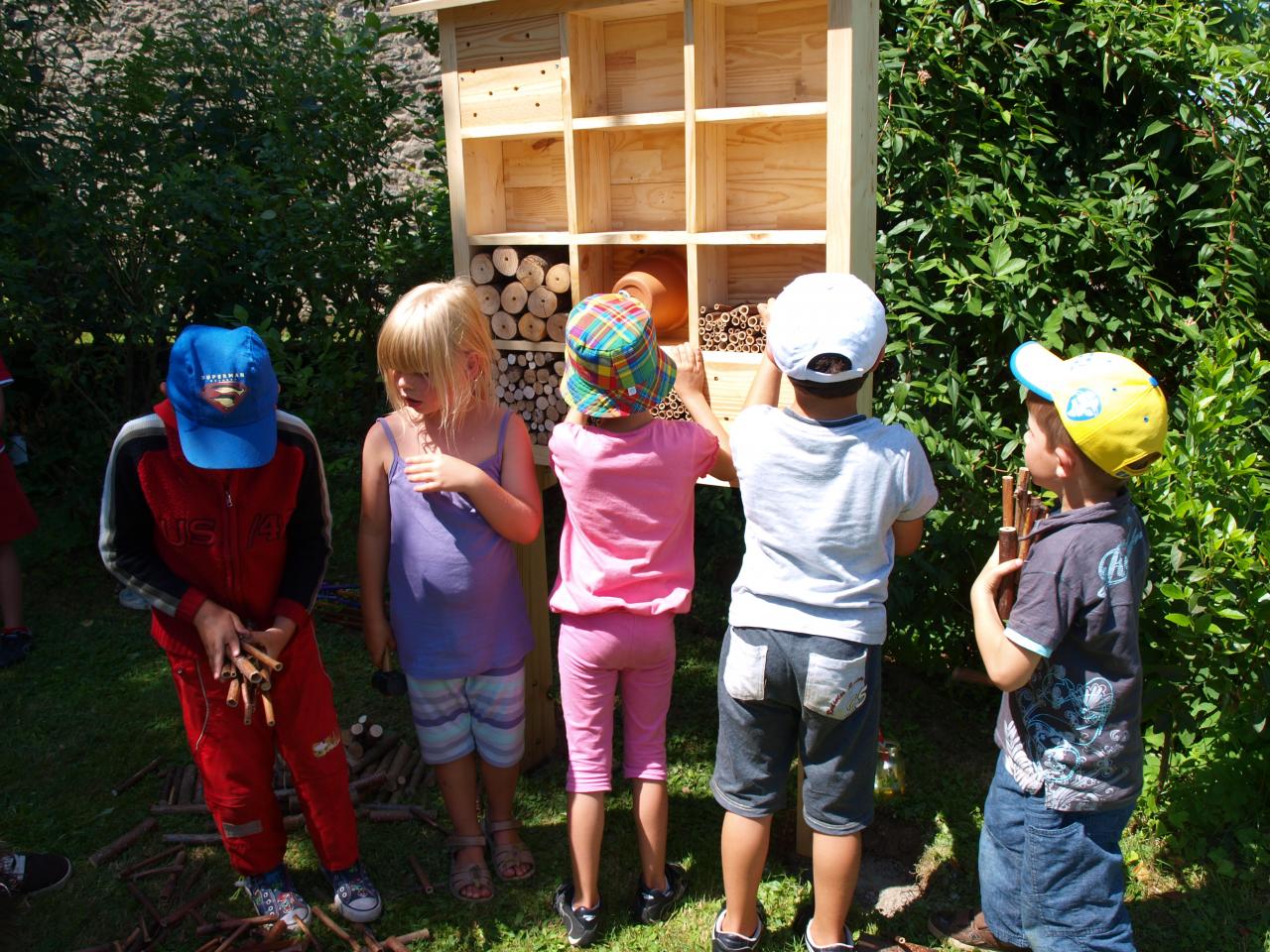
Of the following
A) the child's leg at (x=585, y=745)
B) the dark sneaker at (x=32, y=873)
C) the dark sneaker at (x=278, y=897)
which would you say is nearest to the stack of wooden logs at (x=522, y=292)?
the child's leg at (x=585, y=745)

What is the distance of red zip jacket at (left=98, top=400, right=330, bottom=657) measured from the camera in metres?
2.56

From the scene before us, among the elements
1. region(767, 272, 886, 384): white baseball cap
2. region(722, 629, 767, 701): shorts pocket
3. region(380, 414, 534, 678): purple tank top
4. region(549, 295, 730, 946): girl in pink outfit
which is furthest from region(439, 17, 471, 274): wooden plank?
region(722, 629, 767, 701): shorts pocket

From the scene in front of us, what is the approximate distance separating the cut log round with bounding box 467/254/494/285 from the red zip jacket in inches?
33.6

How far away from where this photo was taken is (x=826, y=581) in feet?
7.82

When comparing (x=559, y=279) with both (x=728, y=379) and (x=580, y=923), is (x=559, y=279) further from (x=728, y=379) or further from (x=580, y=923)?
(x=580, y=923)

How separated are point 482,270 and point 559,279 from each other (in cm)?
29

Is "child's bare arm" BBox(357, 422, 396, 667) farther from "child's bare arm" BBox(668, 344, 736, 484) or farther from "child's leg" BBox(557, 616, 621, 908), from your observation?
"child's bare arm" BBox(668, 344, 736, 484)

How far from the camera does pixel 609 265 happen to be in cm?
345

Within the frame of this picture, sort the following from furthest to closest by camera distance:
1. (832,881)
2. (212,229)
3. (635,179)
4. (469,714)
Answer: (212,229) → (635,179) → (469,714) → (832,881)

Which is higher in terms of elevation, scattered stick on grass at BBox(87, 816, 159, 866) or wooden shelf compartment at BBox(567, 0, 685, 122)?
wooden shelf compartment at BBox(567, 0, 685, 122)

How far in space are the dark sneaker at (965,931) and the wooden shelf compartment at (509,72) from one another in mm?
2511

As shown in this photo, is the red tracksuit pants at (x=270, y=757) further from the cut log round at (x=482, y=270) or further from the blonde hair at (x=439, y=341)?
the cut log round at (x=482, y=270)

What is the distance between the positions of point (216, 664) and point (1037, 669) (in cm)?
194

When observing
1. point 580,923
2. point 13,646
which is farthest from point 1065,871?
point 13,646
